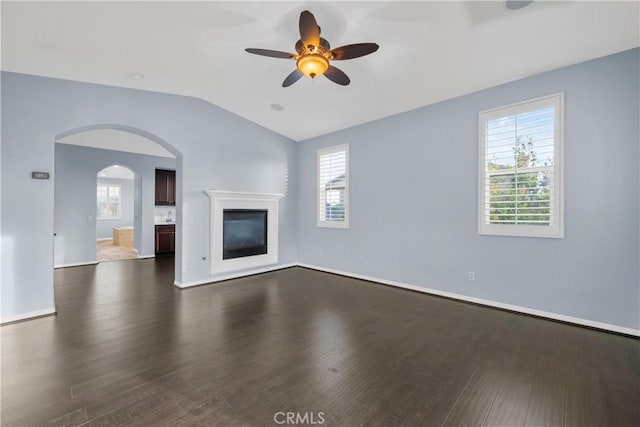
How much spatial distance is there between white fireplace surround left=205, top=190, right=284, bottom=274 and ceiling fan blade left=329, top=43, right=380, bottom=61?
3.30 metres

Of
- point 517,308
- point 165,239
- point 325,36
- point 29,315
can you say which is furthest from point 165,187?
point 517,308

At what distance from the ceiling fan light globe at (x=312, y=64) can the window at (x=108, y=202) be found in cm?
1201

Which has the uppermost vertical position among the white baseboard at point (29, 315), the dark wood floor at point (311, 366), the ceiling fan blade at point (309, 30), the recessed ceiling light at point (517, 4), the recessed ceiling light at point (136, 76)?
the recessed ceiling light at point (136, 76)

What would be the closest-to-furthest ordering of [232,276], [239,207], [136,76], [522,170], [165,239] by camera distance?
[522,170] < [136,76] < [232,276] < [239,207] < [165,239]

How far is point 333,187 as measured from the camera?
587 centimetres

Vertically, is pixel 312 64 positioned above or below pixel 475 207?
above

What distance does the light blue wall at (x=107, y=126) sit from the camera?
3.26m

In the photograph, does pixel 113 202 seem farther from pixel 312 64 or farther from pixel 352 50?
pixel 352 50

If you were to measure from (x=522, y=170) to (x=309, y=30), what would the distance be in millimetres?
3071

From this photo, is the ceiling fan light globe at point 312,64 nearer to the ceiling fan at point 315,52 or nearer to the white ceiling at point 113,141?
the ceiling fan at point 315,52

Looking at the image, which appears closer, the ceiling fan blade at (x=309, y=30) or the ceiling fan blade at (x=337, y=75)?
the ceiling fan blade at (x=309, y=30)

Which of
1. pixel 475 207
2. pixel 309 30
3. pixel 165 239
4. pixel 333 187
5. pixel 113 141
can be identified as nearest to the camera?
pixel 309 30

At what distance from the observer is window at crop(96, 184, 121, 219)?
11094 millimetres

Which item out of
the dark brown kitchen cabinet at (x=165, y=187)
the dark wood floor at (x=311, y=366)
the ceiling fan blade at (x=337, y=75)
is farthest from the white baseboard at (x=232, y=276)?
the dark brown kitchen cabinet at (x=165, y=187)
